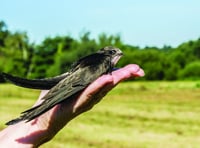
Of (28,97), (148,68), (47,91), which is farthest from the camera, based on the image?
(148,68)

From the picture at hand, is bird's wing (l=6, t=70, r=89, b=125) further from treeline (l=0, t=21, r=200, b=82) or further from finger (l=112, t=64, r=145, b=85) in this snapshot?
treeline (l=0, t=21, r=200, b=82)

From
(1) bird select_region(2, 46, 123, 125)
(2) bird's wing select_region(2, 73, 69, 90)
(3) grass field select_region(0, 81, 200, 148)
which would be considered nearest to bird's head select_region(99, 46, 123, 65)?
(1) bird select_region(2, 46, 123, 125)

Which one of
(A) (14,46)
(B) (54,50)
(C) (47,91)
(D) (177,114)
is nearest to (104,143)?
(D) (177,114)

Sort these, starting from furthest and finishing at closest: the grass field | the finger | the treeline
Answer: the treeline < the grass field < the finger

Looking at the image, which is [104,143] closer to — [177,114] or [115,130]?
[115,130]

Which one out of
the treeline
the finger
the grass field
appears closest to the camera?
the finger

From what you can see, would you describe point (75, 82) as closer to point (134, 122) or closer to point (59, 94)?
point (59, 94)
